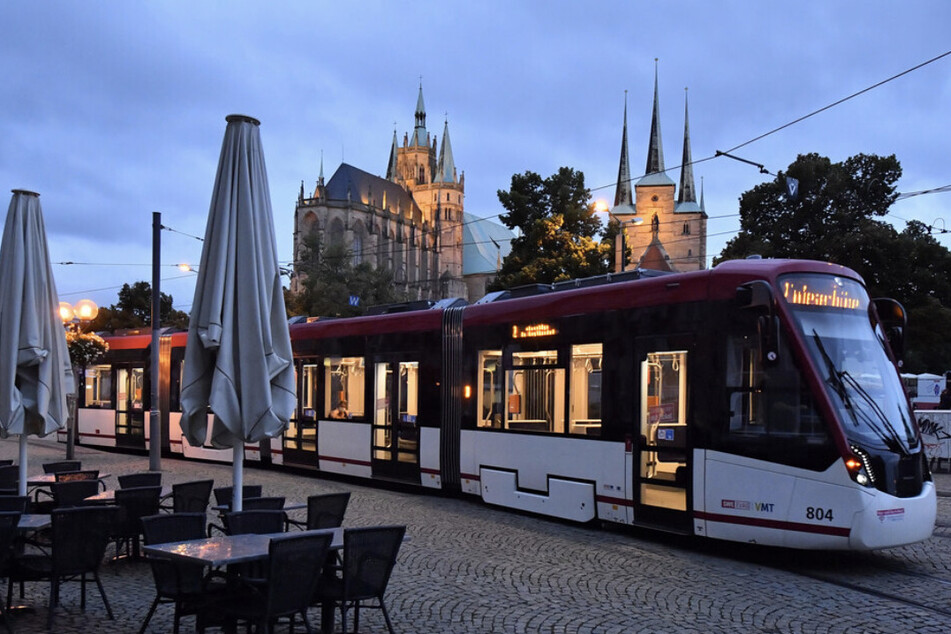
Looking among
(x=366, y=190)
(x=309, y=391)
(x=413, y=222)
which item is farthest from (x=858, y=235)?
(x=413, y=222)

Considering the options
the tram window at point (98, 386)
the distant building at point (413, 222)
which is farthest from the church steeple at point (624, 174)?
the tram window at point (98, 386)

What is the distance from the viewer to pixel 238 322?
301 inches

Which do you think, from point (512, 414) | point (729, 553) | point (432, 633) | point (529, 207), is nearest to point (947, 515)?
point (729, 553)

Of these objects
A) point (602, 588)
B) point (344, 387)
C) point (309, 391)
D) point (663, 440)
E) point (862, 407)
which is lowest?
point (602, 588)

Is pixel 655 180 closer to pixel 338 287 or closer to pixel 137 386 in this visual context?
pixel 338 287

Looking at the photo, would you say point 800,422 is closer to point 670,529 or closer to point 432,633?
point 670,529

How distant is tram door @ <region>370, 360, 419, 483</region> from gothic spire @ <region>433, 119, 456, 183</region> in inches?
4562

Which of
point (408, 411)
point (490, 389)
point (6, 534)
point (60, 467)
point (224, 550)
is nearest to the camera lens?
point (224, 550)

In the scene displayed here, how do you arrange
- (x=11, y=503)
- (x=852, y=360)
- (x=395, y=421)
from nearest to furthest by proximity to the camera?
(x=11, y=503) < (x=852, y=360) < (x=395, y=421)

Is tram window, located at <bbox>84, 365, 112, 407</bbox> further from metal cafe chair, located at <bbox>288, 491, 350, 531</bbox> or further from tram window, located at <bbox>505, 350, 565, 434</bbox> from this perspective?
metal cafe chair, located at <bbox>288, 491, 350, 531</bbox>

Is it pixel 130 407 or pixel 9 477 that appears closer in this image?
→ pixel 9 477

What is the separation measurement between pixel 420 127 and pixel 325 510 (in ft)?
441

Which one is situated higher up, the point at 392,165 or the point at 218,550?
the point at 392,165

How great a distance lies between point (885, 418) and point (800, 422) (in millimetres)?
841
